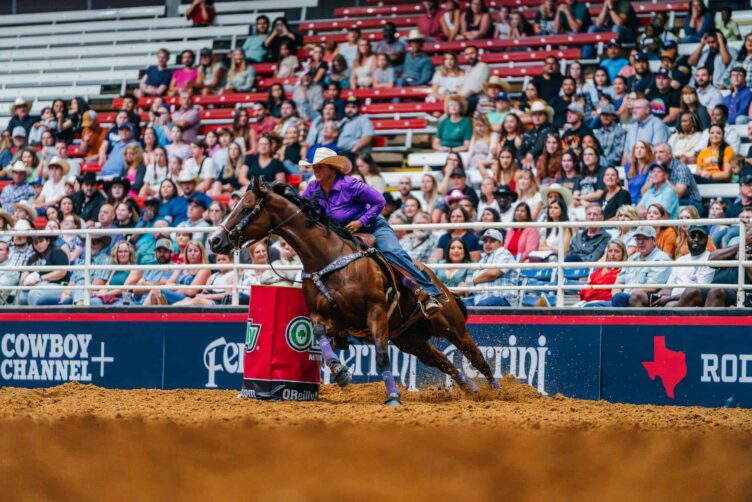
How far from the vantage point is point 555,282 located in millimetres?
13031

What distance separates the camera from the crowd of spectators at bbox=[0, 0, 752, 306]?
1304 centimetres

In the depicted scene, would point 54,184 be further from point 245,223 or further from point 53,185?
point 245,223

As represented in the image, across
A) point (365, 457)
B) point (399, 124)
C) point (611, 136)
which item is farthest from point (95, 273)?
point (365, 457)

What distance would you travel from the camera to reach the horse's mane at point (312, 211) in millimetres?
9570

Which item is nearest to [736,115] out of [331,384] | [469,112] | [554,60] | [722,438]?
[554,60]

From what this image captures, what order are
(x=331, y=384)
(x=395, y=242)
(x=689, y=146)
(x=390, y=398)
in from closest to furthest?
1. (x=390, y=398)
2. (x=395, y=242)
3. (x=331, y=384)
4. (x=689, y=146)

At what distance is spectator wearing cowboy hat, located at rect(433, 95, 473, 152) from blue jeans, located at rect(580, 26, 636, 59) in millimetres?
2146

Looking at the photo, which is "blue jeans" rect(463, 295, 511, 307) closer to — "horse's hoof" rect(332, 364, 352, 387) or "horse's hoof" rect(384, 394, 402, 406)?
"horse's hoof" rect(384, 394, 402, 406)

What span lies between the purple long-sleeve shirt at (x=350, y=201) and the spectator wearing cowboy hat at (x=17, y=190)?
429 inches

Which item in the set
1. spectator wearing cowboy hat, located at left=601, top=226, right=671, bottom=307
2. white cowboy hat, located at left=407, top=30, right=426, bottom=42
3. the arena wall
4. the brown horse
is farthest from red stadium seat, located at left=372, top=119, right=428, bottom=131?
the brown horse

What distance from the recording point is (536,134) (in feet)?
50.6

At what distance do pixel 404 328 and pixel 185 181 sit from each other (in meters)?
7.74

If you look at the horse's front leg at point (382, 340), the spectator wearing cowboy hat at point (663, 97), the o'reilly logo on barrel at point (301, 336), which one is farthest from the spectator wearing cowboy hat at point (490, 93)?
the horse's front leg at point (382, 340)

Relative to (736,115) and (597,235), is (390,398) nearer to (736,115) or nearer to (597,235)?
(597,235)
